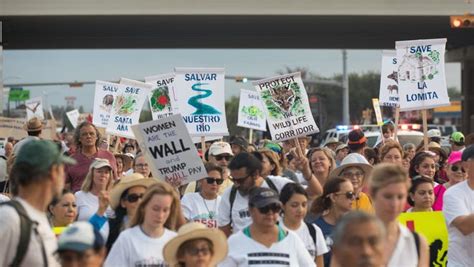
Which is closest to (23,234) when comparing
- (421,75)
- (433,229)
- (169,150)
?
(433,229)

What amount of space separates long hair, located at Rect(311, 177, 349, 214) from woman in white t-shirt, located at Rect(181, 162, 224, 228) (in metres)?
1.15

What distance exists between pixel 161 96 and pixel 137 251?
31.4 ft

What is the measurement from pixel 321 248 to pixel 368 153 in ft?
21.9

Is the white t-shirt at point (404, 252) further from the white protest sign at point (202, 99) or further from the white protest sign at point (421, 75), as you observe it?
the white protest sign at point (421, 75)

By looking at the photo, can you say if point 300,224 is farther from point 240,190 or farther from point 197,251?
point 197,251

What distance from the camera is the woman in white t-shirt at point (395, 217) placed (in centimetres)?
595

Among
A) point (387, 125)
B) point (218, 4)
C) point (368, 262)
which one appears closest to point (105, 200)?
point (368, 262)

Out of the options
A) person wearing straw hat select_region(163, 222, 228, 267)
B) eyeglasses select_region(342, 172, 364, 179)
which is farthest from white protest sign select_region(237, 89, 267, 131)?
person wearing straw hat select_region(163, 222, 228, 267)

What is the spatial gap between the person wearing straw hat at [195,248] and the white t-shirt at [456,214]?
228 cm

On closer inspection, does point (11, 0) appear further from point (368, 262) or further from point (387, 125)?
point (368, 262)

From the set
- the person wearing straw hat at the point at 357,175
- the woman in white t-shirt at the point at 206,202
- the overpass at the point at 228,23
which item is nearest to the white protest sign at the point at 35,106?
the overpass at the point at 228,23

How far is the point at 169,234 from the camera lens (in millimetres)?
6926

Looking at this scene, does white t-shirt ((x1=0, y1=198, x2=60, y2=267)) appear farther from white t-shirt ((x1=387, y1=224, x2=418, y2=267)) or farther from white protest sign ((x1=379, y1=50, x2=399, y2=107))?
white protest sign ((x1=379, y1=50, x2=399, y2=107))

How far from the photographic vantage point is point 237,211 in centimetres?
841
